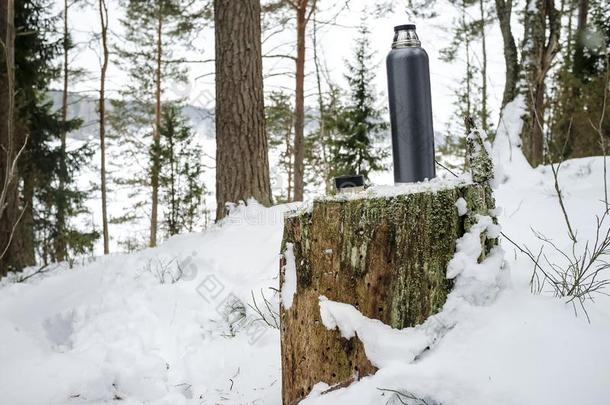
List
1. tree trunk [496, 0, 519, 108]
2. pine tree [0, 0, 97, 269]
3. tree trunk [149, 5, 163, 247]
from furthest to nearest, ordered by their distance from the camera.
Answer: tree trunk [149, 5, 163, 247] < pine tree [0, 0, 97, 269] < tree trunk [496, 0, 519, 108]

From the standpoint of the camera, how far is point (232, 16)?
15.0 feet

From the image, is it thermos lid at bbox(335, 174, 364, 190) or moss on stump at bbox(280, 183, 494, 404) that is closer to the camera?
moss on stump at bbox(280, 183, 494, 404)

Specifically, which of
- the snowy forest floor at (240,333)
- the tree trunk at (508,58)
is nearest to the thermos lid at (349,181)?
the snowy forest floor at (240,333)

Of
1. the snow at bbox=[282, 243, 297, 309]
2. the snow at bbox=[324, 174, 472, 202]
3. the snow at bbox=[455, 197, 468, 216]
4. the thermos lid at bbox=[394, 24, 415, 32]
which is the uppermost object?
the thermos lid at bbox=[394, 24, 415, 32]

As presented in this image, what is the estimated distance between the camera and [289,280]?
173 cm

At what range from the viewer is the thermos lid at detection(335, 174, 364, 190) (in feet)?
5.55

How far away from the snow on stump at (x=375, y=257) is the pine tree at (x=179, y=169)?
47.1 feet

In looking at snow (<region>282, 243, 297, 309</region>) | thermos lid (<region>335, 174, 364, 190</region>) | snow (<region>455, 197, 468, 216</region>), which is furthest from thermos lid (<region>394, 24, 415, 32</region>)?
snow (<region>282, 243, 297, 309</region>)

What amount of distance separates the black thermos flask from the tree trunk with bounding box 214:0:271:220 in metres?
2.91

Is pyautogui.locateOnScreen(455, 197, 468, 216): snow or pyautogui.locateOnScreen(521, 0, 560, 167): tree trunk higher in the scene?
pyautogui.locateOnScreen(521, 0, 560, 167): tree trunk

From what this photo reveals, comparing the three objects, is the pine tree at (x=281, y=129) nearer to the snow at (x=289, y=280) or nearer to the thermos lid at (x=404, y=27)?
the thermos lid at (x=404, y=27)

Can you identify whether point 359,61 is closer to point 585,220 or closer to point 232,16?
point 232,16

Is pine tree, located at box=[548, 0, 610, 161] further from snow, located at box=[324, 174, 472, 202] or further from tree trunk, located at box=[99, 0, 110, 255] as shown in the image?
tree trunk, located at box=[99, 0, 110, 255]

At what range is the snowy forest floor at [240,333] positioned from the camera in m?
1.27
